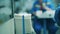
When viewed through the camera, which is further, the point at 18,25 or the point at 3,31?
the point at 18,25

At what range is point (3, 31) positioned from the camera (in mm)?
1437

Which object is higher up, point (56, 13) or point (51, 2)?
point (51, 2)

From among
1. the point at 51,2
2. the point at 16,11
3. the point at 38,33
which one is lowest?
the point at 38,33

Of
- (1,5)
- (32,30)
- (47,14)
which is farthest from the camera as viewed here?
(32,30)

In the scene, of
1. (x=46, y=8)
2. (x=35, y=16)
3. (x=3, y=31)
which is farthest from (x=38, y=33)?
(x=3, y=31)

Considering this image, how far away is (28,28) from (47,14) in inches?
13.3

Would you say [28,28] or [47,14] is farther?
[28,28]

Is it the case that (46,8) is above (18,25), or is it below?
above

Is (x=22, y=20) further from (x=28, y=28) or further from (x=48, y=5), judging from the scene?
(x=48, y=5)

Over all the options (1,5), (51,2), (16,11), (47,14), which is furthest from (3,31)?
(51,2)

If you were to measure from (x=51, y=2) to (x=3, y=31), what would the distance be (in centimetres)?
69

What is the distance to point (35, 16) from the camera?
5.46ft

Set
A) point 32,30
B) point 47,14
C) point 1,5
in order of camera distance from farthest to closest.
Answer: point 32,30
point 47,14
point 1,5

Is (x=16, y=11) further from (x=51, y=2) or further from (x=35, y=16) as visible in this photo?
(x=51, y=2)
